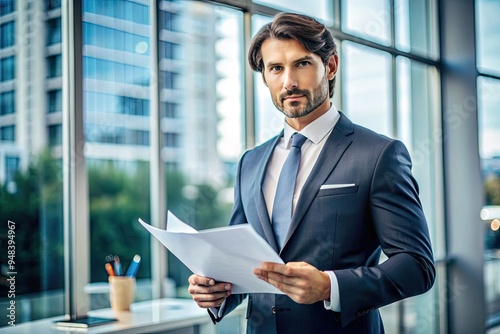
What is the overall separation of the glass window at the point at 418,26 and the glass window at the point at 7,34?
331cm

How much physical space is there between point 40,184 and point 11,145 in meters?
0.22

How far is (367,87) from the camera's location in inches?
180

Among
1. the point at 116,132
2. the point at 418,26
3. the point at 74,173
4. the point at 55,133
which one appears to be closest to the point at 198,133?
the point at 116,132

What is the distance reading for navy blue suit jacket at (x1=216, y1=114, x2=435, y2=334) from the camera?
4.69 feet

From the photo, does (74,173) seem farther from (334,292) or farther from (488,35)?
(488,35)

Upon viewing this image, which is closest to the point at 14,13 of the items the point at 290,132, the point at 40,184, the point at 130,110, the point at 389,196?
the point at 40,184

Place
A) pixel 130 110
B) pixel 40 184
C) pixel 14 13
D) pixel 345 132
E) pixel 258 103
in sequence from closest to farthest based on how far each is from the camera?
pixel 345 132, pixel 14 13, pixel 40 184, pixel 130 110, pixel 258 103

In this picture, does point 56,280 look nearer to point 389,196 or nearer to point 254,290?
point 254,290

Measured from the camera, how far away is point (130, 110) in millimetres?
3307

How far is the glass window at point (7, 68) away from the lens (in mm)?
2400

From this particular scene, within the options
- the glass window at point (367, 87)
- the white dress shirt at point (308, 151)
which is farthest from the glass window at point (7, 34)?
the glass window at point (367, 87)

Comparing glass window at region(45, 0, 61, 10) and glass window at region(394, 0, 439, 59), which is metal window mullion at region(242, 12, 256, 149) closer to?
glass window at region(45, 0, 61, 10)

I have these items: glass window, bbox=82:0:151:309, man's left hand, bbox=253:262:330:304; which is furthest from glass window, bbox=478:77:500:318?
man's left hand, bbox=253:262:330:304

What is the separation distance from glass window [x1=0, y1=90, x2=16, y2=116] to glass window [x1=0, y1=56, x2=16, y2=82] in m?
0.06
